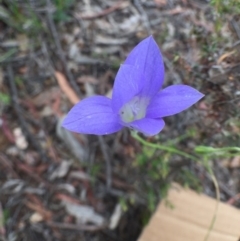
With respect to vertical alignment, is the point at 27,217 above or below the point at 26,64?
below

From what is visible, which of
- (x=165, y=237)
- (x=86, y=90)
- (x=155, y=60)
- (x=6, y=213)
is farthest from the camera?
(x=86, y=90)

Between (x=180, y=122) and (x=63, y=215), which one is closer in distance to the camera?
(x=180, y=122)


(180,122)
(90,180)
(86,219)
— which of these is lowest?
(86,219)

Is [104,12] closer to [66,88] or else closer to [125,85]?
[66,88]

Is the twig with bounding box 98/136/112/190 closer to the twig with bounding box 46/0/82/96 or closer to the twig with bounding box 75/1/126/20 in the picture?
the twig with bounding box 46/0/82/96

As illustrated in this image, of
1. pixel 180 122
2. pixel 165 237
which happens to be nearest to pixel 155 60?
pixel 180 122

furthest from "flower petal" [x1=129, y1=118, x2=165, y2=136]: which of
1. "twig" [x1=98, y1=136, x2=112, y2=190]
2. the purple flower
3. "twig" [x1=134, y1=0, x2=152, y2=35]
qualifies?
"twig" [x1=134, y1=0, x2=152, y2=35]

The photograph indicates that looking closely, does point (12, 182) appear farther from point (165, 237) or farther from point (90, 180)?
point (165, 237)
